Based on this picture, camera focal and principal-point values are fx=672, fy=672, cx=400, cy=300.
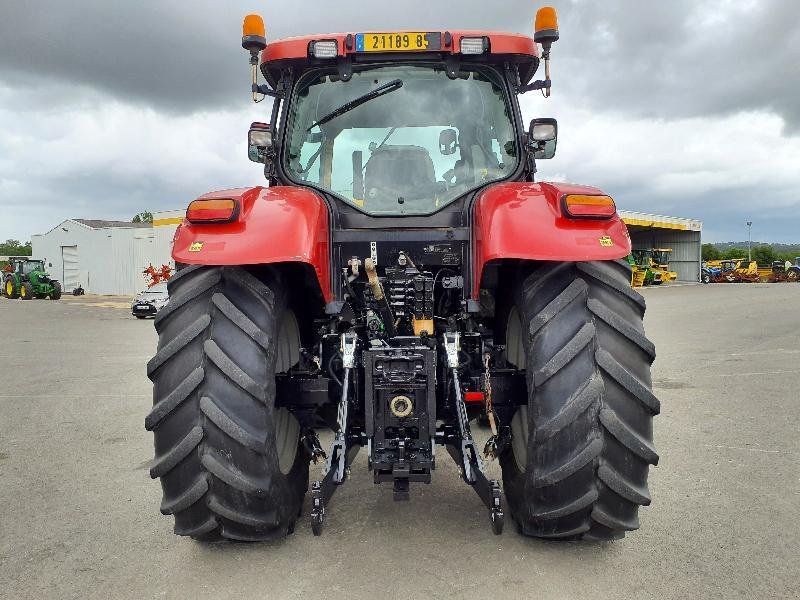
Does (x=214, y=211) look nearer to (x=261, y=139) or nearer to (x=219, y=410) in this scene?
(x=219, y=410)

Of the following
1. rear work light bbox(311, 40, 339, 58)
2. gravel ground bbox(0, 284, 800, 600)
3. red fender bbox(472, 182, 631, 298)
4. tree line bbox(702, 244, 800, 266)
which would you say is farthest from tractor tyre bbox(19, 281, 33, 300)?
tree line bbox(702, 244, 800, 266)

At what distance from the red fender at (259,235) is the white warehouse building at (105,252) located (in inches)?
1387

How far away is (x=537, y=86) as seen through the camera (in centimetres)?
406

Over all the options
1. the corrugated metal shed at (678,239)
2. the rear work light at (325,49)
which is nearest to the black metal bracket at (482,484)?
the rear work light at (325,49)

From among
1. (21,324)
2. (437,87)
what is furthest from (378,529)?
(21,324)

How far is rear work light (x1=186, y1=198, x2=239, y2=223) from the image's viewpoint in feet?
9.48

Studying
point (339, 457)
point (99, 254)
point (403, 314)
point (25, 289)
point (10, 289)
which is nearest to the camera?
point (339, 457)

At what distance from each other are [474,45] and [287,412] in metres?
2.22

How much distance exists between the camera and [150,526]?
3516mm

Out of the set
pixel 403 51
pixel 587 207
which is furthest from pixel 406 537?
pixel 403 51

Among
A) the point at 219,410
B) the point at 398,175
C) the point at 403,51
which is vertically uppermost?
the point at 403,51

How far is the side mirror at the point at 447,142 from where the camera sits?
3764 millimetres

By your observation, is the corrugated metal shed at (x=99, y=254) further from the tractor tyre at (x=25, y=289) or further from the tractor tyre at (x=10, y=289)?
the tractor tyre at (x=10, y=289)

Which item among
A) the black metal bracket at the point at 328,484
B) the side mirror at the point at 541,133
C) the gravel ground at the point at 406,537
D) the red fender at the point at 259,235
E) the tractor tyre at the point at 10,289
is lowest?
the tractor tyre at the point at 10,289
